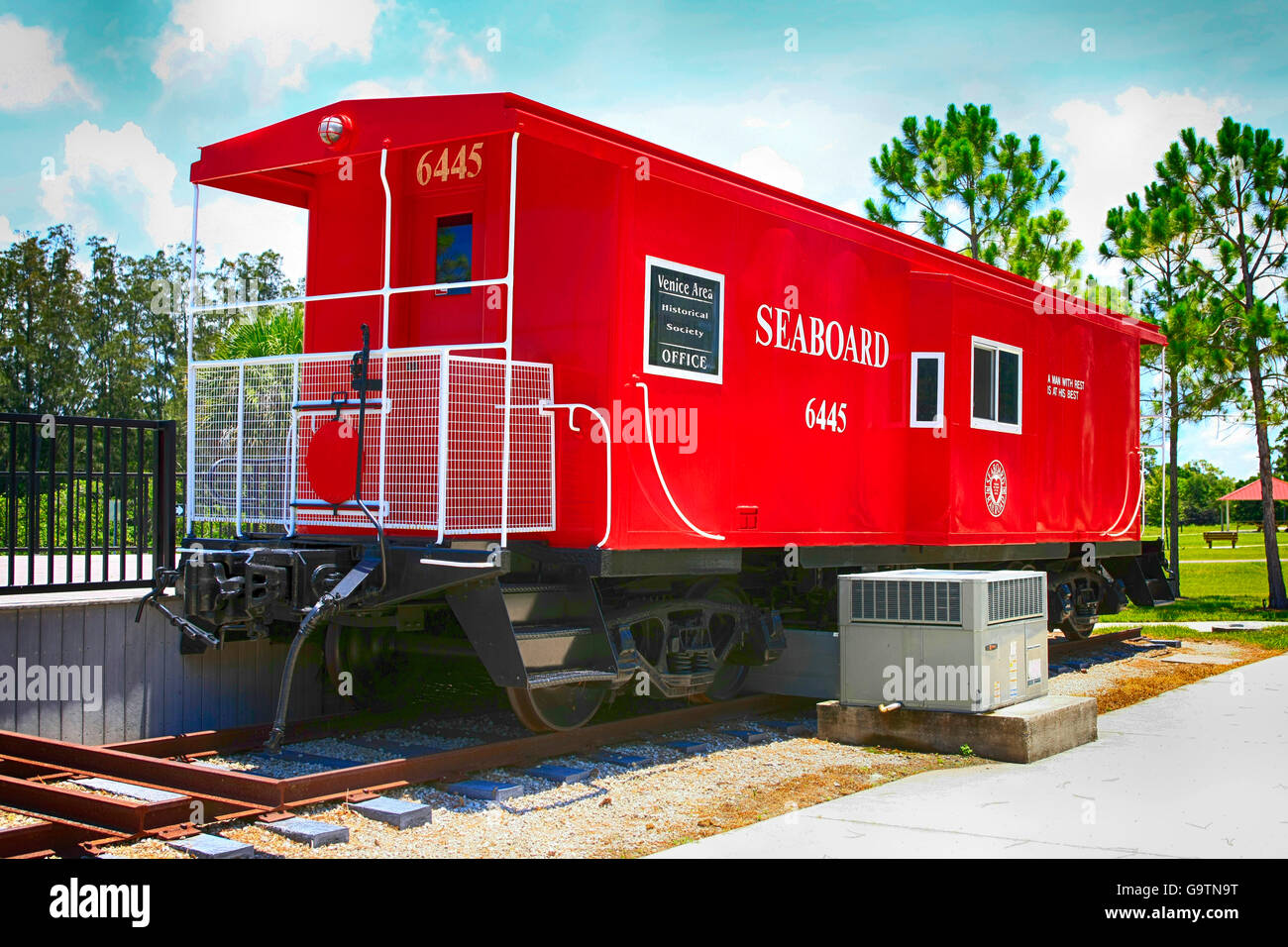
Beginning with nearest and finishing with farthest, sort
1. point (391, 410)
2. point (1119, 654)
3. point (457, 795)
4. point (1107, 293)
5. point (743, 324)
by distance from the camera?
point (457, 795) → point (391, 410) → point (743, 324) → point (1119, 654) → point (1107, 293)

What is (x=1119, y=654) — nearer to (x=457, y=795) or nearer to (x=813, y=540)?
(x=813, y=540)

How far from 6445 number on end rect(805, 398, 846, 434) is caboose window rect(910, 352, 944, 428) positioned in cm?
107

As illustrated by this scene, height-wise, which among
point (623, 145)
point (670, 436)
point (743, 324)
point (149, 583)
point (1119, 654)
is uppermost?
point (623, 145)

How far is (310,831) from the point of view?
516cm

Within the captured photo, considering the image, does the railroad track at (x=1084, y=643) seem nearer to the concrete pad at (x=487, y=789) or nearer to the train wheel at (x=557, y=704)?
the train wheel at (x=557, y=704)

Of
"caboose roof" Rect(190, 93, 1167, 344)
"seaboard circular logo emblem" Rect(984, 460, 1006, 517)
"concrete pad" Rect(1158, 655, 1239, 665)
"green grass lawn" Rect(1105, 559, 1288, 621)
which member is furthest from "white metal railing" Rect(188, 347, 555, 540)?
"green grass lawn" Rect(1105, 559, 1288, 621)

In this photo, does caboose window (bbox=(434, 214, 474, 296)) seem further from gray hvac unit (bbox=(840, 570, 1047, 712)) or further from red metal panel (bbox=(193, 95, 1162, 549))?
gray hvac unit (bbox=(840, 570, 1047, 712))

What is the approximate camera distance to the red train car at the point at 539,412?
6.75 metres

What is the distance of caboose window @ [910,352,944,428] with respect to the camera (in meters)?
9.97

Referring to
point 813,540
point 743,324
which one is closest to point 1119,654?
point 813,540

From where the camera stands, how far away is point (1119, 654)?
1304cm

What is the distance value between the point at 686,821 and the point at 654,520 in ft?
7.09

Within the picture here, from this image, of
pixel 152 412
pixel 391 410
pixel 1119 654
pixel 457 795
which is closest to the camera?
pixel 457 795

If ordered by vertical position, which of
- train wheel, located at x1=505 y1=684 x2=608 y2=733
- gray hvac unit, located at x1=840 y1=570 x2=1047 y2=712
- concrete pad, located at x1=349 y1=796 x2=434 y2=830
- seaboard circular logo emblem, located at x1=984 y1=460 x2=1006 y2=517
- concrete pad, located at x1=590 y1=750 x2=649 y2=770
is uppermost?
seaboard circular logo emblem, located at x1=984 y1=460 x2=1006 y2=517
